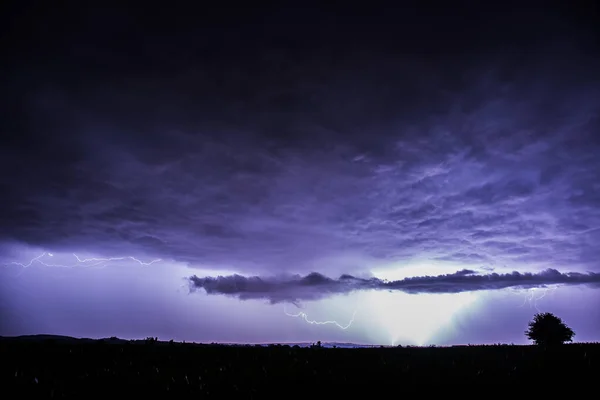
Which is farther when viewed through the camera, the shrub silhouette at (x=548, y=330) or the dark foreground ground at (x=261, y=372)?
the shrub silhouette at (x=548, y=330)

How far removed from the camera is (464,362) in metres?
17.9

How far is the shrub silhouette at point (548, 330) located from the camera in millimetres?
69688

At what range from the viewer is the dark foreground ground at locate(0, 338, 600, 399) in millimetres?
12711

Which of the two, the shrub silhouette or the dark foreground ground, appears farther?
the shrub silhouette

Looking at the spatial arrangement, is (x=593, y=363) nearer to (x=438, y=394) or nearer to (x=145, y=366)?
(x=438, y=394)

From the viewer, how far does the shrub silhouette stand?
69.7 m

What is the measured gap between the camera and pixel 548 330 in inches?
2805

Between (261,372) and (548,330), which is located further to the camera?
(548,330)

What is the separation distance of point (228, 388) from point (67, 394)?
17.1ft

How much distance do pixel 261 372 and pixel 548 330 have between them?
78.0 metres

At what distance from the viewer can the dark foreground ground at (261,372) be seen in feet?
41.7

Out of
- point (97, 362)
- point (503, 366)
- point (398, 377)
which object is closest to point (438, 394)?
point (398, 377)

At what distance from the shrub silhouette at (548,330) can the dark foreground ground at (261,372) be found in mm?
62288

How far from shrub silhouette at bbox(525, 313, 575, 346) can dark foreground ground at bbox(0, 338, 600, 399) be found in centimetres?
6229
